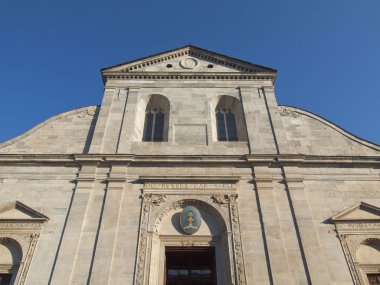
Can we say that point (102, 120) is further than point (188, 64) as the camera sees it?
No

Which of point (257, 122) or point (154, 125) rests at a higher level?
point (154, 125)

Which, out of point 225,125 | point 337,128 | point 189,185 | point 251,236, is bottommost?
point 251,236

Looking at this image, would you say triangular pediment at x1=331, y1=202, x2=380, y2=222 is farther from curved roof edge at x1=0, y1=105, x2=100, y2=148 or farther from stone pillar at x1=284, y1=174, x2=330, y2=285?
curved roof edge at x1=0, y1=105, x2=100, y2=148

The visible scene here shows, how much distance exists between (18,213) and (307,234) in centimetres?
1037

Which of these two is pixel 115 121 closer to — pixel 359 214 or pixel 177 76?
pixel 177 76

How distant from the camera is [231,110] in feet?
60.1

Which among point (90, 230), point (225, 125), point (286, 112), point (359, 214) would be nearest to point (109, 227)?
point (90, 230)

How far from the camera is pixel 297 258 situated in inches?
464

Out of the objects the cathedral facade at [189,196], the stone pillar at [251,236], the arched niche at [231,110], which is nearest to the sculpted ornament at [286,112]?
the cathedral facade at [189,196]

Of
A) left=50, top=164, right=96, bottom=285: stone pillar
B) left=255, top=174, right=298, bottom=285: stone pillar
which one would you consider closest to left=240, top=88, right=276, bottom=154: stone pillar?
left=255, top=174, right=298, bottom=285: stone pillar

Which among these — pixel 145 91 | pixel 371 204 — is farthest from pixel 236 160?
pixel 145 91

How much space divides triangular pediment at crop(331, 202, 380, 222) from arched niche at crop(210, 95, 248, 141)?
5.35m

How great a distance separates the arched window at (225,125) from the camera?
16781 mm

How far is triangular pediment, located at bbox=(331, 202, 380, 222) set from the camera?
1281 centimetres
